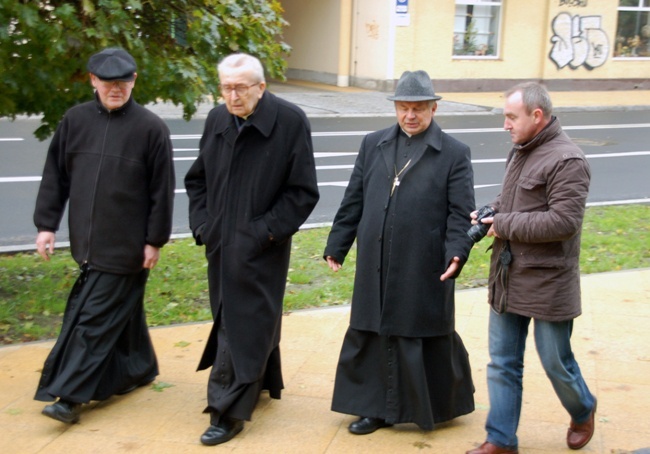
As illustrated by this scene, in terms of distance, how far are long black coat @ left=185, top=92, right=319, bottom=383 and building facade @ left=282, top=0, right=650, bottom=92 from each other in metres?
19.9

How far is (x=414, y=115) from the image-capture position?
4.62 metres

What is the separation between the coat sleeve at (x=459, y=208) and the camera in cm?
446

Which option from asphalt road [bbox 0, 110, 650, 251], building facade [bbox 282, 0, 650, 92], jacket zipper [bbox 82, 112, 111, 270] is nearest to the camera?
jacket zipper [bbox 82, 112, 111, 270]

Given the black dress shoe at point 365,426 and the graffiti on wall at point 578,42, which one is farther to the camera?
the graffiti on wall at point 578,42

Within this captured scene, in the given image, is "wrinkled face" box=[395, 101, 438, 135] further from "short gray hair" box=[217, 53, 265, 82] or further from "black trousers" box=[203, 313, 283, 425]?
"black trousers" box=[203, 313, 283, 425]

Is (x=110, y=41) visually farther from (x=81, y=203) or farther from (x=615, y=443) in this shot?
(x=615, y=443)

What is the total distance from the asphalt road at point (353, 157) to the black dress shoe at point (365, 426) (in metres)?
5.17

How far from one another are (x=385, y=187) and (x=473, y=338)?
207cm

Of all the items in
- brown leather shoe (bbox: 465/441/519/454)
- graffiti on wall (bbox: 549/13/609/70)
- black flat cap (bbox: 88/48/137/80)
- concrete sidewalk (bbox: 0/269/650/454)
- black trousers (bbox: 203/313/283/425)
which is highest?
graffiti on wall (bbox: 549/13/609/70)

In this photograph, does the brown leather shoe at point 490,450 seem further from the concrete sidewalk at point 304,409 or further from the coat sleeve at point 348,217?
the coat sleeve at point 348,217

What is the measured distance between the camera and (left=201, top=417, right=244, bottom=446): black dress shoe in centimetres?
463

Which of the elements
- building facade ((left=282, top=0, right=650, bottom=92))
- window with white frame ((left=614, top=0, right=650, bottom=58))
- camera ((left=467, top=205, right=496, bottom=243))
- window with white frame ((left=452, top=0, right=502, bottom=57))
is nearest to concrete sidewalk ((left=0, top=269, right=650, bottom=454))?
camera ((left=467, top=205, right=496, bottom=243))

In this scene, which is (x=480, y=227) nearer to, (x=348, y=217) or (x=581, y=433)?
(x=348, y=217)

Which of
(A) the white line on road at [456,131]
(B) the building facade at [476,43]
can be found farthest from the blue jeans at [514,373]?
(B) the building facade at [476,43]
